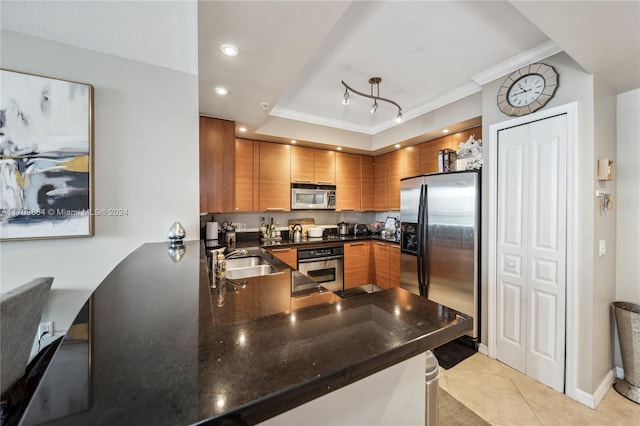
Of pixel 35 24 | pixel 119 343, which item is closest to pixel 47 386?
pixel 119 343

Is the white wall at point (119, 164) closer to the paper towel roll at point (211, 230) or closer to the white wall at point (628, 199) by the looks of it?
the paper towel roll at point (211, 230)

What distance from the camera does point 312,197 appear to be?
12.2 feet

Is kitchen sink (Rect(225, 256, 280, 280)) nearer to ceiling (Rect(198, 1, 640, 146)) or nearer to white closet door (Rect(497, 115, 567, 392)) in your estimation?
ceiling (Rect(198, 1, 640, 146))

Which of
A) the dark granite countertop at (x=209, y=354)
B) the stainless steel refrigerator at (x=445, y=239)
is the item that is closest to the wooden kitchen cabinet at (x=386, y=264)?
the stainless steel refrigerator at (x=445, y=239)

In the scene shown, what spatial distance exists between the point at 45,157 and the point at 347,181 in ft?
10.8

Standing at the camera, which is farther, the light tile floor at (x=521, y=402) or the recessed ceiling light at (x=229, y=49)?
the light tile floor at (x=521, y=402)

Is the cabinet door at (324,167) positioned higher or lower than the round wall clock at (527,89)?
lower

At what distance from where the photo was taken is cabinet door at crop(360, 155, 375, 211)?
13.7 feet

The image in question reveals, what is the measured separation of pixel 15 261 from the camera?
5.19 ft

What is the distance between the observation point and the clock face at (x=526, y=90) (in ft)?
6.34

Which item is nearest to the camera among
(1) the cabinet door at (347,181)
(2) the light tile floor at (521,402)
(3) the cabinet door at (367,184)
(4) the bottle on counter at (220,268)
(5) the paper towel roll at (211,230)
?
(4) the bottle on counter at (220,268)

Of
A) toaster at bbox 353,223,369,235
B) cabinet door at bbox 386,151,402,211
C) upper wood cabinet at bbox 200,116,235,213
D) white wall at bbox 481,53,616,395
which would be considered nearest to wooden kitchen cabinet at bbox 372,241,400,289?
toaster at bbox 353,223,369,235

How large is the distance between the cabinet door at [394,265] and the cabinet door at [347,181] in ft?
3.09

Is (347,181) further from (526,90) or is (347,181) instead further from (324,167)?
(526,90)
